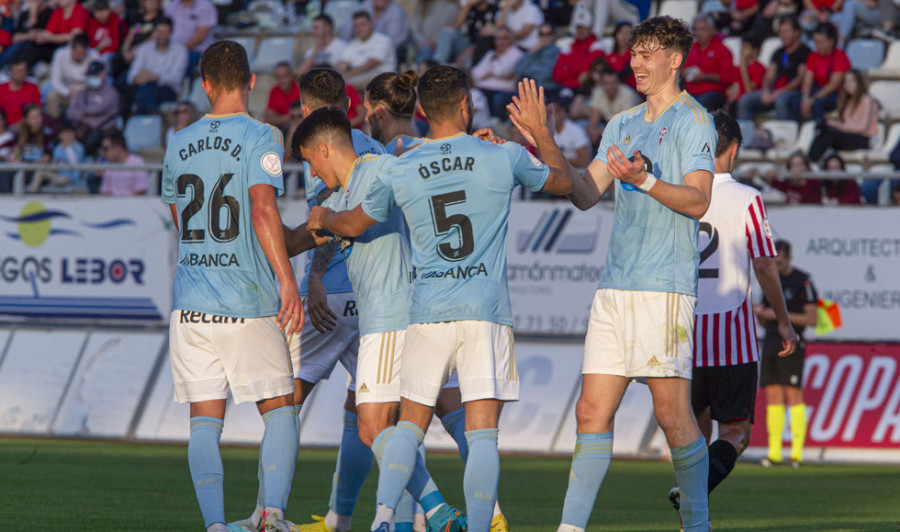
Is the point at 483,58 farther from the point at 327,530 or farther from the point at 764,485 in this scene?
the point at 327,530

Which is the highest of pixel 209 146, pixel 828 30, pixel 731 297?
pixel 828 30

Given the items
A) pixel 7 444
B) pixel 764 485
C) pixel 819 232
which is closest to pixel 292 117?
pixel 7 444

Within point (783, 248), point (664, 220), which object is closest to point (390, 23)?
point (783, 248)

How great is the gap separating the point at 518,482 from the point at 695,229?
4.96 metres

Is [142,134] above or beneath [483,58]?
beneath

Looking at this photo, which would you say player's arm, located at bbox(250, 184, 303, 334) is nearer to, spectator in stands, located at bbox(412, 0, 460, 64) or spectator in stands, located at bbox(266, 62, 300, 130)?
spectator in stands, located at bbox(266, 62, 300, 130)

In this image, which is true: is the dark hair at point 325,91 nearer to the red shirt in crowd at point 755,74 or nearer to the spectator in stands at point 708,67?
the spectator in stands at point 708,67

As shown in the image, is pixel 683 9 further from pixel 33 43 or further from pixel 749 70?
pixel 33 43

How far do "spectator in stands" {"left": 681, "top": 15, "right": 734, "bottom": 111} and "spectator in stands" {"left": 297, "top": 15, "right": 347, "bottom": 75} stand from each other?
5.27m

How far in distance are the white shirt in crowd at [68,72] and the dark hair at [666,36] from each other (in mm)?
15074

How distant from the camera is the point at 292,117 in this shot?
16.1 m

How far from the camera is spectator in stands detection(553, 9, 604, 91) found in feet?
56.2

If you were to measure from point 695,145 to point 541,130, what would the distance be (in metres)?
0.73

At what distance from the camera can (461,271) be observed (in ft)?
19.1
